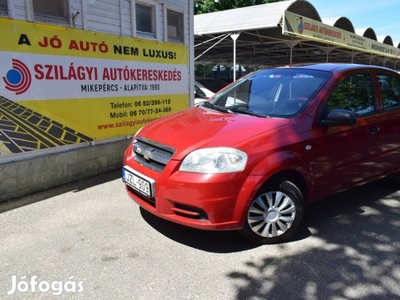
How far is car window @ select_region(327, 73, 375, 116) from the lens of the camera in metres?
3.81

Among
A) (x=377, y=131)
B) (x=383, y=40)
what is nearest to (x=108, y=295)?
(x=377, y=131)

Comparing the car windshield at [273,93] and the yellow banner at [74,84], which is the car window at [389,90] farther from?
the yellow banner at [74,84]

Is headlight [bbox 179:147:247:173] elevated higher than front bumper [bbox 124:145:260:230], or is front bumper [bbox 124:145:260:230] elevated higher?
headlight [bbox 179:147:247:173]

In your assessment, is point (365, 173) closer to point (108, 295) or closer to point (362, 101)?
point (362, 101)

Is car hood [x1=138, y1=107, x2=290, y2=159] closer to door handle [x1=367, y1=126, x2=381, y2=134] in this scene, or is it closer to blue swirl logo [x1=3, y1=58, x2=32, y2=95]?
door handle [x1=367, y1=126, x2=381, y2=134]

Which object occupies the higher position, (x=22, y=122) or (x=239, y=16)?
(x=239, y=16)

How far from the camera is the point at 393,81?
472 cm

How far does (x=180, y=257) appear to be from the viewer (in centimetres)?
317

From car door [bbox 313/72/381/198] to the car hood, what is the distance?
1.87ft

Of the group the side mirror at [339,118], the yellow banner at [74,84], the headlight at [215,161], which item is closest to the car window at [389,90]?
the side mirror at [339,118]

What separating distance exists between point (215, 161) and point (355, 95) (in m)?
2.08

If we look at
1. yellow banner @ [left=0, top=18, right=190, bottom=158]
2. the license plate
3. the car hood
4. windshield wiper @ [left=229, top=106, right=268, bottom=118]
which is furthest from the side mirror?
yellow banner @ [left=0, top=18, right=190, bottom=158]

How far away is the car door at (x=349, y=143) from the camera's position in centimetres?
360

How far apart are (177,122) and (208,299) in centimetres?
185
